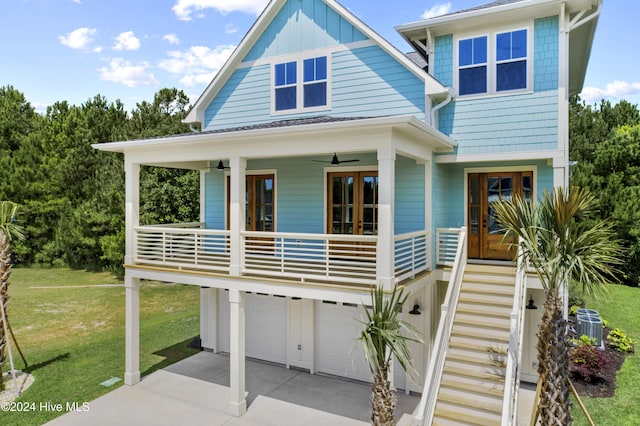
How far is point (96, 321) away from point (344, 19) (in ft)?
48.7

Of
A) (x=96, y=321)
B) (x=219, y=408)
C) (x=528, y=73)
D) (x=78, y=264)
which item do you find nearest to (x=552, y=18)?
(x=528, y=73)

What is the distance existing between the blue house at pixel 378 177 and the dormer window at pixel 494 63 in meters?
0.03

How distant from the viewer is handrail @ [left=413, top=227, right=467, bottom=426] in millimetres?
6906

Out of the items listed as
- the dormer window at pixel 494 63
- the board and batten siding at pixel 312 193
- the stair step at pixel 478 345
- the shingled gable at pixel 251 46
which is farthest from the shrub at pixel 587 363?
the shingled gable at pixel 251 46

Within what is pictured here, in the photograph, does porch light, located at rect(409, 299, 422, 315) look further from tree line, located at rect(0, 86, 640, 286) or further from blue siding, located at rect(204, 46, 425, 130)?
tree line, located at rect(0, 86, 640, 286)

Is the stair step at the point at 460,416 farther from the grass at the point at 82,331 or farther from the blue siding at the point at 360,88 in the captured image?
the grass at the point at 82,331

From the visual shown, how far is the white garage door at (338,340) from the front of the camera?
11.4 meters

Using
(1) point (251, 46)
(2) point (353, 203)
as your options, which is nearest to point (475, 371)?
(2) point (353, 203)

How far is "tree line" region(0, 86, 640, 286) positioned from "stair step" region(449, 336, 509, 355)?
16.1m

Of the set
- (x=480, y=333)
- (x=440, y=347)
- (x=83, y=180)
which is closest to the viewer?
(x=440, y=347)

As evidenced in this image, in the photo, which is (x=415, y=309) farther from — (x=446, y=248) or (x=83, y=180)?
(x=83, y=180)

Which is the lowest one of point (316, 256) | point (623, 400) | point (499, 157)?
point (623, 400)

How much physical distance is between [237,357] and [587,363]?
8.37 meters

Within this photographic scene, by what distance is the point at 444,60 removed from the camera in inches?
426
